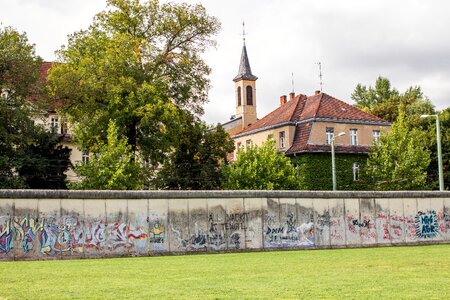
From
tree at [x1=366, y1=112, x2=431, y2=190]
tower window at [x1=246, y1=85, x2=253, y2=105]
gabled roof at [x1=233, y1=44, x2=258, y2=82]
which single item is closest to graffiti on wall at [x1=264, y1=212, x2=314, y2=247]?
tree at [x1=366, y1=112, x2=431, y2=190]

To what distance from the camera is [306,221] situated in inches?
1203

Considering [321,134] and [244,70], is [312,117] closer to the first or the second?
[321,134]

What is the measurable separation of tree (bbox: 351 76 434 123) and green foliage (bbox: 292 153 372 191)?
8.53 m

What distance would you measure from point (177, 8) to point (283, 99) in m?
36.7

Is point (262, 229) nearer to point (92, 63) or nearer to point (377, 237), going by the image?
point (377, 237)

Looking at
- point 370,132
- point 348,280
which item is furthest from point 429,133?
point 348,280

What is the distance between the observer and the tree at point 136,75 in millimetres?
42812

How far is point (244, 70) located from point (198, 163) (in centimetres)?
4272

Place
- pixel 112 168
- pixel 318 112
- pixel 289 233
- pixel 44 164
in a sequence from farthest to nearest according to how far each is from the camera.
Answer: pixel 318 112
pixel 44 164
pixel 112 168
pixel 289 233

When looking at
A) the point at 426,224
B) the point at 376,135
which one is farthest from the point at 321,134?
the point at 426,224

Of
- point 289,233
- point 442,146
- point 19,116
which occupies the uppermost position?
point 19,116

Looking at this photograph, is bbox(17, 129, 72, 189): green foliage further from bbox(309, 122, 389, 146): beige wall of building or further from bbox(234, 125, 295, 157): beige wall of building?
bbox(309, 122, 389, 146): beige wall of building

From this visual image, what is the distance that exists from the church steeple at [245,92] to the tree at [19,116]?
162 feet

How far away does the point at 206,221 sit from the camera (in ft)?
93.6
